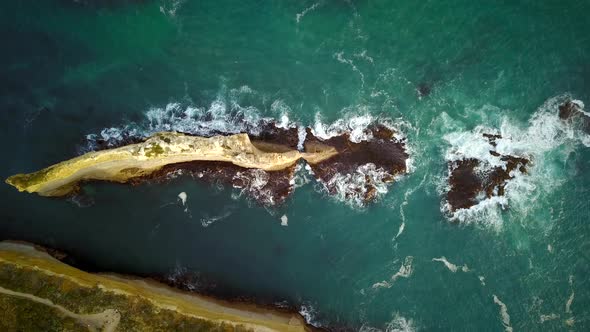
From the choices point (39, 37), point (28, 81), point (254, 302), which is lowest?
point (254, 302)

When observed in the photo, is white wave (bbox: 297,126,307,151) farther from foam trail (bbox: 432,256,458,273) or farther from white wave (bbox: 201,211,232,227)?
foam trail (bbox: 432,256,458,273)

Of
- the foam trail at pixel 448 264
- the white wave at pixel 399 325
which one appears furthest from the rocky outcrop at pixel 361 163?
the white wave at pixel 399 325

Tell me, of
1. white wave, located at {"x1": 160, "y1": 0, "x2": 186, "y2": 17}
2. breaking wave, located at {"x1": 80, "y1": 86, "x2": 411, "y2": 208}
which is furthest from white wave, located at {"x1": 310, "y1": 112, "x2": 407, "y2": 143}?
white wave, located at {"x1": 160, "y1": 0, "x2": 186, "y2": 17}

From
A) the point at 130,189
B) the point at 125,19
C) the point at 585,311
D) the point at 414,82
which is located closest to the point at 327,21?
the point at 414,82

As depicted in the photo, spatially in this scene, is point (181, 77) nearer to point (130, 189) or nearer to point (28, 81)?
point (130, 189)

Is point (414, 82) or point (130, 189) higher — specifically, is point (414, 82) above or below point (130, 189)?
above

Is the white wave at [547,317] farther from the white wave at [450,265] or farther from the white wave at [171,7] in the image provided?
the white wave at [171,7]
